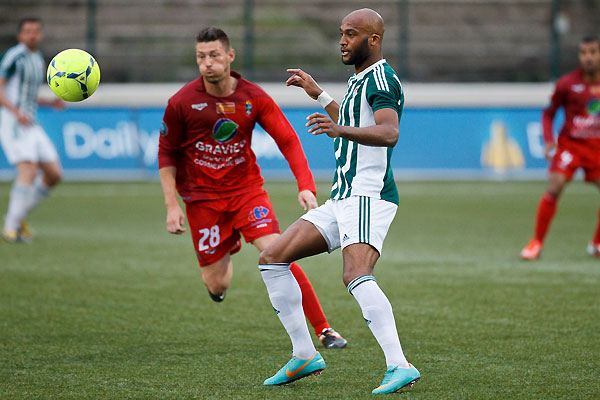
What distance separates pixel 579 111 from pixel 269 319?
4674mm

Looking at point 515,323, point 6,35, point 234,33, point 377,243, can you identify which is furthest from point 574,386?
point 6,35

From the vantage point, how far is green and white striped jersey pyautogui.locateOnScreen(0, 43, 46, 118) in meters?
10.3

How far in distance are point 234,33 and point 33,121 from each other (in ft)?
35.1

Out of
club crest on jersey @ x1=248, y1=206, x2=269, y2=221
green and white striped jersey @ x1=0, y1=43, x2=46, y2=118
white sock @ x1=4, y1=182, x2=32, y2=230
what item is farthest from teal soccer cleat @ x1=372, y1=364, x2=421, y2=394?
green and white striped jersey @ x1=0, y1=43, x2=46, y2=118

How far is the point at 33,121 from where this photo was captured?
412 inches

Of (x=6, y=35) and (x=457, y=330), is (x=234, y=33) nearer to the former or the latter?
(x=6, y=35)

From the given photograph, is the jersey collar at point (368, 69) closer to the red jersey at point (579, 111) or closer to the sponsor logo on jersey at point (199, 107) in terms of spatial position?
the sponsor logo on jersey at point (199, 107)

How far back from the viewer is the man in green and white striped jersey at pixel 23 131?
402 inches

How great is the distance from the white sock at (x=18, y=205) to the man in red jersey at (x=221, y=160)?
469 cm

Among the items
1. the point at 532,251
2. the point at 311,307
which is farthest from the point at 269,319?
the point at 532,251

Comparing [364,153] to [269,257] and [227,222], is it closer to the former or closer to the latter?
[269,257]

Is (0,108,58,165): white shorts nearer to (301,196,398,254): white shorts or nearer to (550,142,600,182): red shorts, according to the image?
(550,142,600,182): red shorts

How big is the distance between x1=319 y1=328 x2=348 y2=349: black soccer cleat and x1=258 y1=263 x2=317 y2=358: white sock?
0.80 m

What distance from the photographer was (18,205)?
10203 mm
